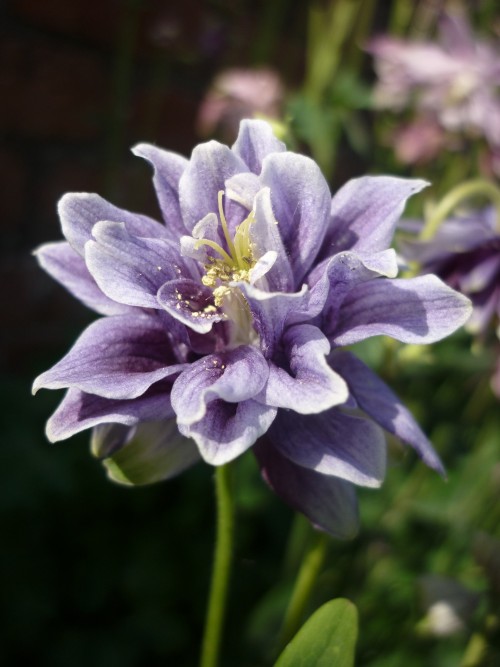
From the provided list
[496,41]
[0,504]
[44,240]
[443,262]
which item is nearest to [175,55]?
[44,240]

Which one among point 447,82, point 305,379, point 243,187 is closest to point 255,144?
point 243,187

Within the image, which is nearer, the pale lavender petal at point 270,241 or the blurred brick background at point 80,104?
the pale lavender petal at point 270,241

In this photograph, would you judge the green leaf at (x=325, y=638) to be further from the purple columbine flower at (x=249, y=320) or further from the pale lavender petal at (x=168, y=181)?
the pale lavender petal at (x=168, y=181)

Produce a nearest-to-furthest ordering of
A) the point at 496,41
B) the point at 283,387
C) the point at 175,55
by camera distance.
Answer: the point at 283,387
the point at 496,41
the point at 175,55

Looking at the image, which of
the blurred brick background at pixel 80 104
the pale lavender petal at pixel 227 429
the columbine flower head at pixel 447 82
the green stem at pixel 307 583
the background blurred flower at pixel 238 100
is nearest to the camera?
the pale lavender petal at pixel 227 429

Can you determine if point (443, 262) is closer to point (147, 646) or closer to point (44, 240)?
point (147, 646)

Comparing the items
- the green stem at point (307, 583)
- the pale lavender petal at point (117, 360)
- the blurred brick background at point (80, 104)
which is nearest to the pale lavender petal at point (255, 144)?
the pale lavender petal at point (117, 360)

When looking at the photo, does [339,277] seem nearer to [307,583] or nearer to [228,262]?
[228,262]
